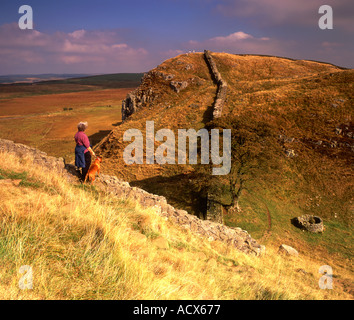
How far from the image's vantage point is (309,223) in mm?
14727

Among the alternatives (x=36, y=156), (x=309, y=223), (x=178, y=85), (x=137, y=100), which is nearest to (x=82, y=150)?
(x=36, y=156)

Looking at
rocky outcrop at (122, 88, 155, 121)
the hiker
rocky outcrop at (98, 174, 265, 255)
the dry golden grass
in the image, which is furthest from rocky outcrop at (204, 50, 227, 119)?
the dry golden grass

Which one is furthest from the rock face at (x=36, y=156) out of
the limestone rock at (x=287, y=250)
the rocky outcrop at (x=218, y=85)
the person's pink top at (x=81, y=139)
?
the rocky outcrop at (x=218, y=85)

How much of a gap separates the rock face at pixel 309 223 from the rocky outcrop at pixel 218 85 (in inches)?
579

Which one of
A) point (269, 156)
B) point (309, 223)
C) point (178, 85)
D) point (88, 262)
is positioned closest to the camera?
point (88, 262)

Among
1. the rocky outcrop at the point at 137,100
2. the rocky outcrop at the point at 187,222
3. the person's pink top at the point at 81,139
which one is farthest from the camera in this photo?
the rocky outcrop at the point at 137,100

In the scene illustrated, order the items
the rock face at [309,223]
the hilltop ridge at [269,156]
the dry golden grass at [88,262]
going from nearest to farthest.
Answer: the dry golden grass at [88,262]
the rock face at [309,223]
the hilltop ridge at [269,156]

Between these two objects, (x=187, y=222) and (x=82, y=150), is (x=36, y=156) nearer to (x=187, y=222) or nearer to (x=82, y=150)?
(x=82, y=150)

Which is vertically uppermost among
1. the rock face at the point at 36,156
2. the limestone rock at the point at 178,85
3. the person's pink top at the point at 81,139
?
the limestone rock at the point at 178,85

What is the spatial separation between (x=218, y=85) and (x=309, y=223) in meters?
28.0

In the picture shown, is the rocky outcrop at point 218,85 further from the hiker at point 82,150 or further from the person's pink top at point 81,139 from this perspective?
the person's pink top at point 81,139

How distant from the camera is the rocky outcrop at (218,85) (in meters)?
27.3

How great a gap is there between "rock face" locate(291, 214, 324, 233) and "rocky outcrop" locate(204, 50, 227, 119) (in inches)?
579

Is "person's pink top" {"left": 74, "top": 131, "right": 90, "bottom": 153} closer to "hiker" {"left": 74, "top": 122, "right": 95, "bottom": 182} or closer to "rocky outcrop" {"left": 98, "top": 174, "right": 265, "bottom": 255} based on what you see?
"hiker" {"left": 74, "top": 122, "right": 95, "bottom": 182}
